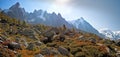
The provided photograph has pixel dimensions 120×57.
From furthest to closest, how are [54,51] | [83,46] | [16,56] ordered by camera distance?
[83,46], [54,51], [16,56]

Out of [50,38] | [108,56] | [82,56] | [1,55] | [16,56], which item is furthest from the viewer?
[50,38]

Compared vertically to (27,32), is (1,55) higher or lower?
lower

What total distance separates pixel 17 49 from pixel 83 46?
17.6 metres

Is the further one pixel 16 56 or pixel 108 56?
pixel 108 56

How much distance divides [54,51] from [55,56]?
2554 millimetres

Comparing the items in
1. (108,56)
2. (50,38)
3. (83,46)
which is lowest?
(108,56)

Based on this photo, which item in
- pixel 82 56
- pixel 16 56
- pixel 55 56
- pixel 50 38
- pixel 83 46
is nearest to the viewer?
pixel 16 56

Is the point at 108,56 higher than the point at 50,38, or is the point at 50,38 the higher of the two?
the point at 50,38

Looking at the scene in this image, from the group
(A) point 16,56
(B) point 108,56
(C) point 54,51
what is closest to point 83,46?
(B) point 108,56

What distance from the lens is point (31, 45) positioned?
45.4 metres

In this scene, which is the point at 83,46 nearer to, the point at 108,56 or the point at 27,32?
the point at 108,56

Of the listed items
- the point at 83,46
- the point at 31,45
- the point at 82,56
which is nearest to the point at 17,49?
the point at 31,45

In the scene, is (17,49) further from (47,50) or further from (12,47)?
(47,50)

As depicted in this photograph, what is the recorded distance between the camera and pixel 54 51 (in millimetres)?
40969
